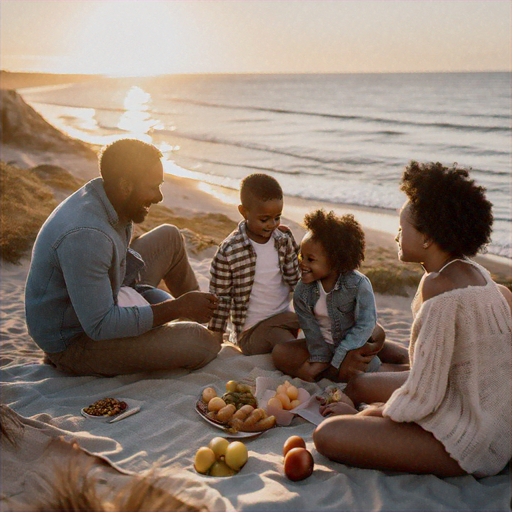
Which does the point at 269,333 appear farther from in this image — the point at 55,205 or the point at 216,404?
the point at 55,205

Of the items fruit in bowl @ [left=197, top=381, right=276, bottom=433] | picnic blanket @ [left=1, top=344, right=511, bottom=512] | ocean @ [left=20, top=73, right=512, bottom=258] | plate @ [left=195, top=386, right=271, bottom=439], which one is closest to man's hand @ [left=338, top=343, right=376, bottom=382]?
picnic blanket @ [left=1, top=344, right=511, bottom=512]

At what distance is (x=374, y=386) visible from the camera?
12.2ft

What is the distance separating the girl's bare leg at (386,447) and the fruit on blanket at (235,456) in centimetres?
43

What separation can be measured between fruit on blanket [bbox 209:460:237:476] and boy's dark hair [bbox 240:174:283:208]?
2.07 meters

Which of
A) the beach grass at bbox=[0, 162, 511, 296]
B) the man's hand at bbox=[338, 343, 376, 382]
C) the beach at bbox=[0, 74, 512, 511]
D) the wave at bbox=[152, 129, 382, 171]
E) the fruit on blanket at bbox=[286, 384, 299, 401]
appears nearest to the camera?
the beach at bbox=[0, 74, 512, 511]

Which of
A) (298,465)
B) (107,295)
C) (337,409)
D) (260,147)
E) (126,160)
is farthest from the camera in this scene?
(260,147)

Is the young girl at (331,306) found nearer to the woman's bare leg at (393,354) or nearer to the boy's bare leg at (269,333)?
the woman's bare leg at (393,354)

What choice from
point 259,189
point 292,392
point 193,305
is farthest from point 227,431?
point 259,189

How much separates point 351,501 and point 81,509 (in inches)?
46.8

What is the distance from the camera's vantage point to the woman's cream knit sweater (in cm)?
263

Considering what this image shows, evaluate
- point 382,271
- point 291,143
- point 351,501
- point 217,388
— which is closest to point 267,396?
point 217,388

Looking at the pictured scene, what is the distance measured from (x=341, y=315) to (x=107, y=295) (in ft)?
5.56

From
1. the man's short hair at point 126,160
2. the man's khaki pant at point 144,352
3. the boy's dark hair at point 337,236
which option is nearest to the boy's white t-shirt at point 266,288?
the man's khaki pant at point 144,352

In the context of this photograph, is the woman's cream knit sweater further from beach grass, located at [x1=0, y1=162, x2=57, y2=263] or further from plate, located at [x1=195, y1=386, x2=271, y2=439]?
beach grass, located at [x1=0, y1=162, x2=57, y2=263]
